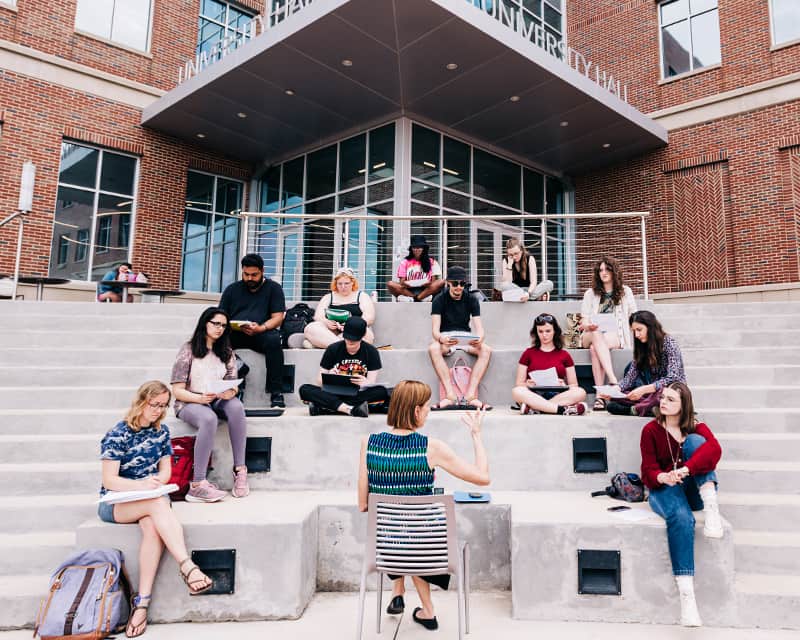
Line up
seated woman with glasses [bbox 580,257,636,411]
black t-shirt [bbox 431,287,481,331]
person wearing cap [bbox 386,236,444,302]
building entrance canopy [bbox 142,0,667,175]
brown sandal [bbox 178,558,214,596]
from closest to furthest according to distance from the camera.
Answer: brown sandal [bbox 178,558,214,596]
seated woman with glasses [bbox 580,257,636,411]
black t-shirt [bbox 431,287,481,331]
person wearing cap [bbox 386,236,444,302]
building entrance canopy [bbox 142,0,667,175]

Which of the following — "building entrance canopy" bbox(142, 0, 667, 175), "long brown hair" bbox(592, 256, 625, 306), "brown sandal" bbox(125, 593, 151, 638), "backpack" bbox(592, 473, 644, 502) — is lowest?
"brown sandal" bbox(125, 593, 151, 638)

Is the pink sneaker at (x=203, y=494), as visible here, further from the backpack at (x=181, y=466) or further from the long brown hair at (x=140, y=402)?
the long brown hair at (x=140, y=402)

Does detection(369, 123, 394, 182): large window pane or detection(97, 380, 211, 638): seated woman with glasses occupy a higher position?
detection(369, 123, 394, 182): large window pane

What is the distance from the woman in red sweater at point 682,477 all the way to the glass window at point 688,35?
503 inches

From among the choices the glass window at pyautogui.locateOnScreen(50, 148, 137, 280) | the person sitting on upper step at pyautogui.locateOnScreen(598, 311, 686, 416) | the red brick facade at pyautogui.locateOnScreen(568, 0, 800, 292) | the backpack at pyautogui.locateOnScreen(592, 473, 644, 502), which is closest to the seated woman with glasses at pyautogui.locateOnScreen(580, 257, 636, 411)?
the person sitting on upper step at pyautogui.locateOnScreen(598, 311, 686, 416)

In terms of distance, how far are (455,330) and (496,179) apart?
9031mm

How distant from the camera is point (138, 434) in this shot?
3.69 metres

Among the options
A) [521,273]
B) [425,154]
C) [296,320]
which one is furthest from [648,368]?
[425,154]

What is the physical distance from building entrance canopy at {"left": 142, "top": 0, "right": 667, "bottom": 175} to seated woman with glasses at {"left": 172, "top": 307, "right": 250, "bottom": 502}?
6.55 m

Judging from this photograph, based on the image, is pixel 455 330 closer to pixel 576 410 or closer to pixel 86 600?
pixel 576 410

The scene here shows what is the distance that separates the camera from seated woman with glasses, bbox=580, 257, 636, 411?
574cm

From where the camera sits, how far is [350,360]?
5305mm

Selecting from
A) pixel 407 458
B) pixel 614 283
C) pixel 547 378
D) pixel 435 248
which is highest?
pixel 435 248

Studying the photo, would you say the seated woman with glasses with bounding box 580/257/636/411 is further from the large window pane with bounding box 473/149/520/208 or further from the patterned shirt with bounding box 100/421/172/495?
the large window pane with bounding box 473/149/520/208
